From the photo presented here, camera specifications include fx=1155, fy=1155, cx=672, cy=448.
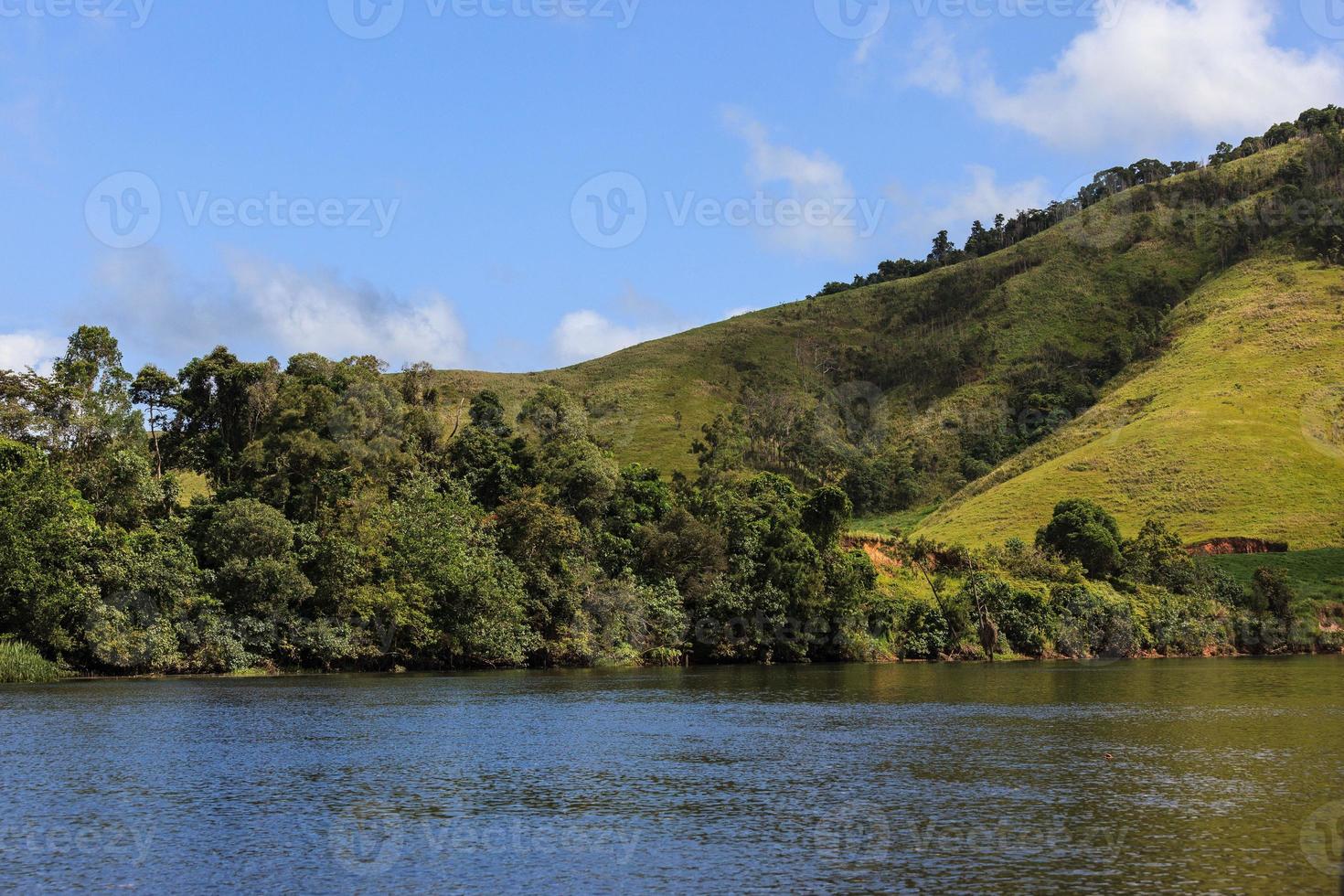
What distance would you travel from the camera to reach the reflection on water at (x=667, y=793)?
24.3 m

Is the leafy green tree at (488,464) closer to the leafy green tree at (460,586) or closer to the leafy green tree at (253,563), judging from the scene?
the leafy green tree at (460,586)

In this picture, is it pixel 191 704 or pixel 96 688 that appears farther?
pixel 96 688

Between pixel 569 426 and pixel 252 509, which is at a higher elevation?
pixel 569 426

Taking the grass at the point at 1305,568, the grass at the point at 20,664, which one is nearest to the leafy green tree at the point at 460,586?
the grass at the point at 20,664

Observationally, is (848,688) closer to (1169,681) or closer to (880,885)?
(1169,681)

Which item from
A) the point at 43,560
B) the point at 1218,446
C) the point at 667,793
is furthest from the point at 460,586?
the point at 1218,446

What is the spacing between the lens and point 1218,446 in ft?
490

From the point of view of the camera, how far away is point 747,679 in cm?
7556

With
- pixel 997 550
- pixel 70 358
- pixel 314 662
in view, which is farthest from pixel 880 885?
pixel 997 550

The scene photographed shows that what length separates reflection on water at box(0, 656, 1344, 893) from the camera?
24297 millimetres

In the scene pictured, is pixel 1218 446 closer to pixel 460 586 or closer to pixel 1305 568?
pixel 1305 568

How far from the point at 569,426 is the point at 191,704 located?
60.3 metres

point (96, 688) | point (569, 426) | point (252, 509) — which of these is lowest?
point (96, 688)

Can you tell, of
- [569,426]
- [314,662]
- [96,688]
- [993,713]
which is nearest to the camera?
[993,713]
